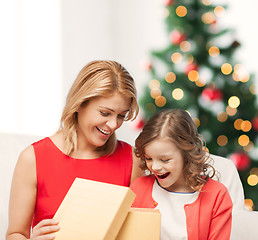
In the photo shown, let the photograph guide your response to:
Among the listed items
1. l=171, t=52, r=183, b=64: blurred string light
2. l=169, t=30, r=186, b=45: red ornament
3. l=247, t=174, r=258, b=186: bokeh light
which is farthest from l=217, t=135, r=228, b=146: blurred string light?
l=169, t=30, r=186, b=45: red ornament

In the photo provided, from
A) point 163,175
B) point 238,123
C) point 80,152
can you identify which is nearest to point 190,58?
point 238,123

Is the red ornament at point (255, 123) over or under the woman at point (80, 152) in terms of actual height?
under

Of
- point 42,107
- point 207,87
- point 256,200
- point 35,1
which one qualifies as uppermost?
point 35,1

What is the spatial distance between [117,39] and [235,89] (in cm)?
172

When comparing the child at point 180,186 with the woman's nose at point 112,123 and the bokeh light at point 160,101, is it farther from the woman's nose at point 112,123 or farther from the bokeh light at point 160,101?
the bokeh light at point 160,101

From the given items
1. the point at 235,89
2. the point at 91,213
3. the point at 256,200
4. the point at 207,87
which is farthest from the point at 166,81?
the point at 91,213

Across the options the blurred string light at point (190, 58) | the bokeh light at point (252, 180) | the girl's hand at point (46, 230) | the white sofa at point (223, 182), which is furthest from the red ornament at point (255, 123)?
the girl's hand at point (46, 230)

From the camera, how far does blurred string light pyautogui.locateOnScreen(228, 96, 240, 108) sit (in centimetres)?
303

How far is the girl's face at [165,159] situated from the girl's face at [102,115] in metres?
0.19

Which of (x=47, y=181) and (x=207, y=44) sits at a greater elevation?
(x=207, y=44)

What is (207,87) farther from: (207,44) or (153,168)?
(153,168)

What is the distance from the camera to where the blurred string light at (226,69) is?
3.05m

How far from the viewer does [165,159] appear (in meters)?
1.43

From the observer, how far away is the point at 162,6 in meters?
4.10
